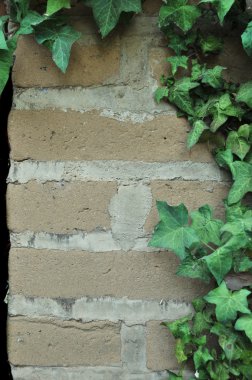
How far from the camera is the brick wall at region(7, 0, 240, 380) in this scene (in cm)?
125

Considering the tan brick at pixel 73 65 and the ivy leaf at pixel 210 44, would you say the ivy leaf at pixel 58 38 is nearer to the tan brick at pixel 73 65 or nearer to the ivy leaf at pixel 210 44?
the tan brick at pixel 73 65

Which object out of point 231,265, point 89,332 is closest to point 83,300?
point 89,332

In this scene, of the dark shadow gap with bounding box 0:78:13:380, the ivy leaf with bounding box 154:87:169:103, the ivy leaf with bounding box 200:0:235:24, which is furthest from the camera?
the dark shadow gap with bounding box 0:78:13:380

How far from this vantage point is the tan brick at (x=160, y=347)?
4.24 feet

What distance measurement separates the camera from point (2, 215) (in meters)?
1.62

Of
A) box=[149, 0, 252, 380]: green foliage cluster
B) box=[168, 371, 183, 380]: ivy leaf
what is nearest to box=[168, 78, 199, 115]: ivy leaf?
box=[149, 0, 252, 380]: green foliage cluster

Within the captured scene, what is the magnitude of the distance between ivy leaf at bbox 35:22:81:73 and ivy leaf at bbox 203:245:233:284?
0.53 m

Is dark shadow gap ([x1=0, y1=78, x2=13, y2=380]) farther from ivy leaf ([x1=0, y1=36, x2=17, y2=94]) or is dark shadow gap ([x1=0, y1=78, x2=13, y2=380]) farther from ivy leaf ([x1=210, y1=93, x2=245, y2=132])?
ivy leaf ([x1=210, y1=93, x2=245, y2=132])

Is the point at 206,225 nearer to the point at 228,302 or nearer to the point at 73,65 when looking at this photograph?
the point at 228,302

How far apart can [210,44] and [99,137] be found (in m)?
0.33

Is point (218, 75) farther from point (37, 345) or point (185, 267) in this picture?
point (37, 345)

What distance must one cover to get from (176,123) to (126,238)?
299mm

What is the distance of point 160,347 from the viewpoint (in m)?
1.29

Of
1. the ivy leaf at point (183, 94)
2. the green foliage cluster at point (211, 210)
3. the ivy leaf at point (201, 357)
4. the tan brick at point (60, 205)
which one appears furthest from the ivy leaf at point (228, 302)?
the ivy leaf at point (183, 94)
